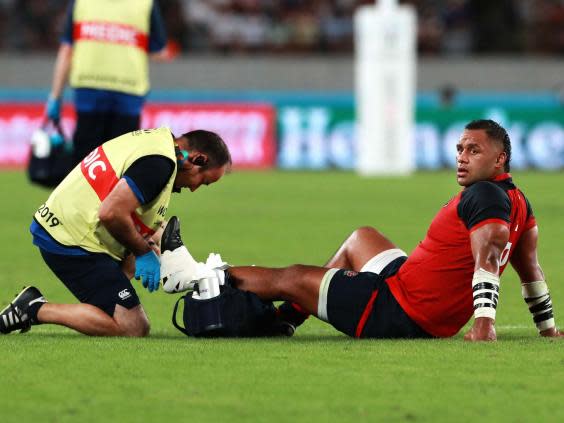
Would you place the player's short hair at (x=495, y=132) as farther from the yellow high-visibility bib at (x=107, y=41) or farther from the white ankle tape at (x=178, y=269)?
the yellow high-visibility bib at (x=107, y=41)

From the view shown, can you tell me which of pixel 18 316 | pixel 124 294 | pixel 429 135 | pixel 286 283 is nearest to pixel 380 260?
pixel 286 283

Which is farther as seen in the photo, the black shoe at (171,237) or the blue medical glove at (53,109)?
the blue medical glove at (53,109)

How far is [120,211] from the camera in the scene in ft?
22.9

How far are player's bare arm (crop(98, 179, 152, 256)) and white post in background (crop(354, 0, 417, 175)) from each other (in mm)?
19478

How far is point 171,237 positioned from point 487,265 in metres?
1.71

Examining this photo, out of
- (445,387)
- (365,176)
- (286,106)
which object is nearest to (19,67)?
(286,106)

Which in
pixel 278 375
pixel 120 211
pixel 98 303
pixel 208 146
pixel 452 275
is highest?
pixel 208 146

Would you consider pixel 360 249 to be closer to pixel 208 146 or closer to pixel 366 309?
pixel 366 309

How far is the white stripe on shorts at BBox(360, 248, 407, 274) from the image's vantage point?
757cm

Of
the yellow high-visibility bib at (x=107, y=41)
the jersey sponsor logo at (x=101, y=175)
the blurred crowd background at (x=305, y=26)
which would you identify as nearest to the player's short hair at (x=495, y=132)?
the jersey sponsor logo at (x=101, y=175)

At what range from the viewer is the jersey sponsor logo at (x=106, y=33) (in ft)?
37.0

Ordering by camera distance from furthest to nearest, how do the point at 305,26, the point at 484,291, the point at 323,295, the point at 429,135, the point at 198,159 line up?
the point at 305,26
the point at 429,135
the point at 198,159
the point at 323,295
the point at 484,291

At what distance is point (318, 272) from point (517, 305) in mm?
2327

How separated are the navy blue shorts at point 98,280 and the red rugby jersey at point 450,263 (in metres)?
1.45
